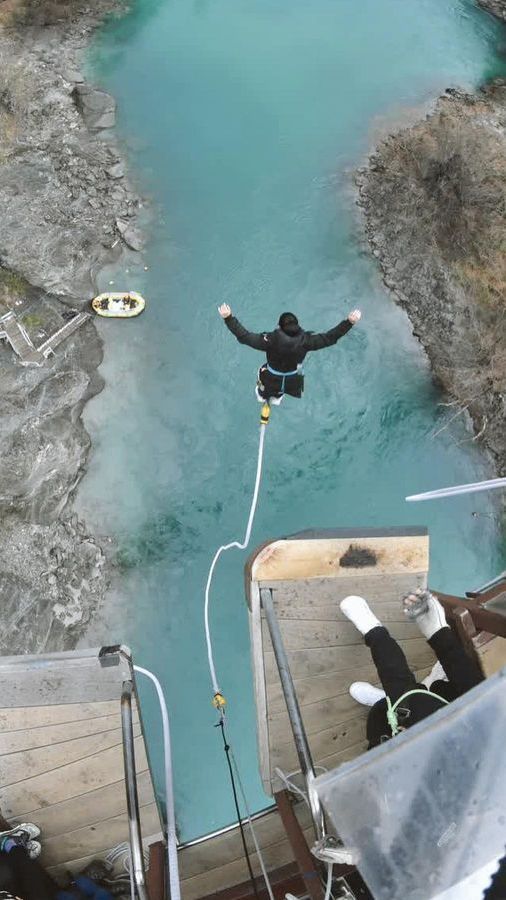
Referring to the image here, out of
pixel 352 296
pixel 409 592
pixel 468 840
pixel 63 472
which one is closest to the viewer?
pixel 468 840

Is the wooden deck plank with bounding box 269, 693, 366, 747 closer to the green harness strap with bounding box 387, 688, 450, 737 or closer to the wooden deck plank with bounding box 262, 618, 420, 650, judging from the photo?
the wooden deck plank with bounding box 262, 618, 420, 650

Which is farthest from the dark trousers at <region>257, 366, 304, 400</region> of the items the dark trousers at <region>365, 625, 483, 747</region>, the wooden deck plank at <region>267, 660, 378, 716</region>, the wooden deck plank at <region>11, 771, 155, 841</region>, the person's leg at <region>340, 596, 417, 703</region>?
the wooden deck plank at <region>11, 771, 155, 841</region>

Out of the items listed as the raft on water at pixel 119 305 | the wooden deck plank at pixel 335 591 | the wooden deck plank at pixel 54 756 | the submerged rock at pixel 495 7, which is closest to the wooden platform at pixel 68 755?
the wooden deck plank at pixel 54 756

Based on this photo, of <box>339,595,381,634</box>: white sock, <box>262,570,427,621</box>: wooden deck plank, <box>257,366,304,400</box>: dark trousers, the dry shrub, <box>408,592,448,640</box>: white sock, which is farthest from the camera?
the dry shrub

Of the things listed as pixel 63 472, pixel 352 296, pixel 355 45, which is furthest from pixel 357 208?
pixel 63 472

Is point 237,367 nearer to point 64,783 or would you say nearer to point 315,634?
point 315,634

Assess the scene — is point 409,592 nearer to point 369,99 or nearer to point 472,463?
point 472,463

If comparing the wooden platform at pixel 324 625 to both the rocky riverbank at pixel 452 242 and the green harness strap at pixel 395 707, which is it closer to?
the green harness strap at pixel 395 707

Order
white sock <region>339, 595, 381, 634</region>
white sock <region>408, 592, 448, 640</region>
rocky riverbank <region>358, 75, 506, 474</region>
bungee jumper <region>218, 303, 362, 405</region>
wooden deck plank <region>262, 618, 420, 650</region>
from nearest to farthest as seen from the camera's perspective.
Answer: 1. white sock <region>408, 592, 448, 640</region>
2. white sock <region>339, 595, 381, 634</region>
3. wooden deck plank <region>262, 618, 420, 650</region>
4. bungee jumper <region>218, 303, 362, 405</region>
5. rocky riverbank <region>358, 75, 506, 474</region>
